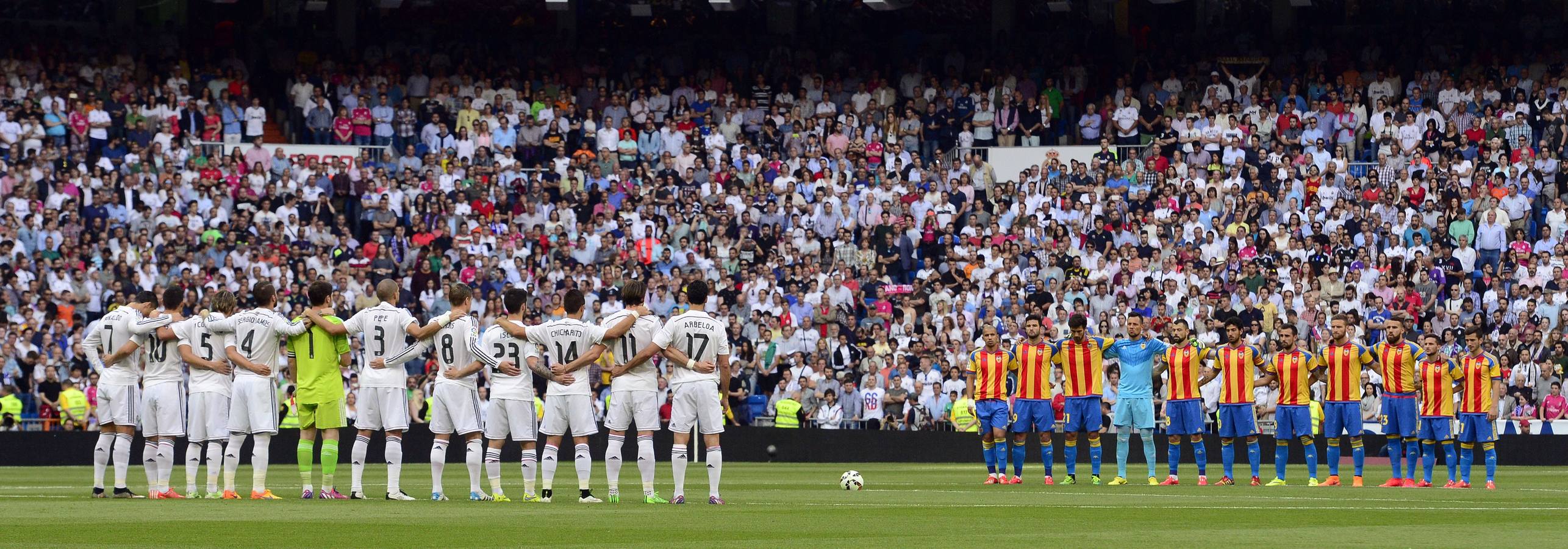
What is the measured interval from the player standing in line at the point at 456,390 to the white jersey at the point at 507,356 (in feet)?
0.73

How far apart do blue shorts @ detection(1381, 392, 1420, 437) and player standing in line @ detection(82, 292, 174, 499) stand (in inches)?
498

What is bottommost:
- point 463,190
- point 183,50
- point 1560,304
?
point 1560,304

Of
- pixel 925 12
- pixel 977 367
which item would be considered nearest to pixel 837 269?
pixel 925 12

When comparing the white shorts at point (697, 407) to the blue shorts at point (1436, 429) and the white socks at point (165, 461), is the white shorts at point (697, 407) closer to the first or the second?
the white socks at point (165, 461)

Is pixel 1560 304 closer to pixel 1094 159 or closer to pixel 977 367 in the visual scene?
pixel 1094 159

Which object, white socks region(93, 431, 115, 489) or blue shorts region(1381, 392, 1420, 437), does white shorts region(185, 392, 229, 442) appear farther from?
blue shorts region(1381, 392, 1420, 437)

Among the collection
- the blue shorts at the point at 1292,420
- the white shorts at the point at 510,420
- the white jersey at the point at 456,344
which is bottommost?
the blue shorts at the point at 1292,420

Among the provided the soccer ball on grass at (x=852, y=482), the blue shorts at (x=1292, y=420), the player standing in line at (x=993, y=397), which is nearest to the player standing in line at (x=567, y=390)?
the soccer ball on grass at (x=852, y=482)

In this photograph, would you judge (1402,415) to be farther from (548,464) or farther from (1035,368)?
(548,464)

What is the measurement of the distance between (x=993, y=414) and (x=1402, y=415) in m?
4.38

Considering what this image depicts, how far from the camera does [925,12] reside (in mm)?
44156

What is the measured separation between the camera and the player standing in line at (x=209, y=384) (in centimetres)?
1791

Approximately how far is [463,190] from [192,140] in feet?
17.8

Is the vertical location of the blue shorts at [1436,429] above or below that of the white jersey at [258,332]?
below
